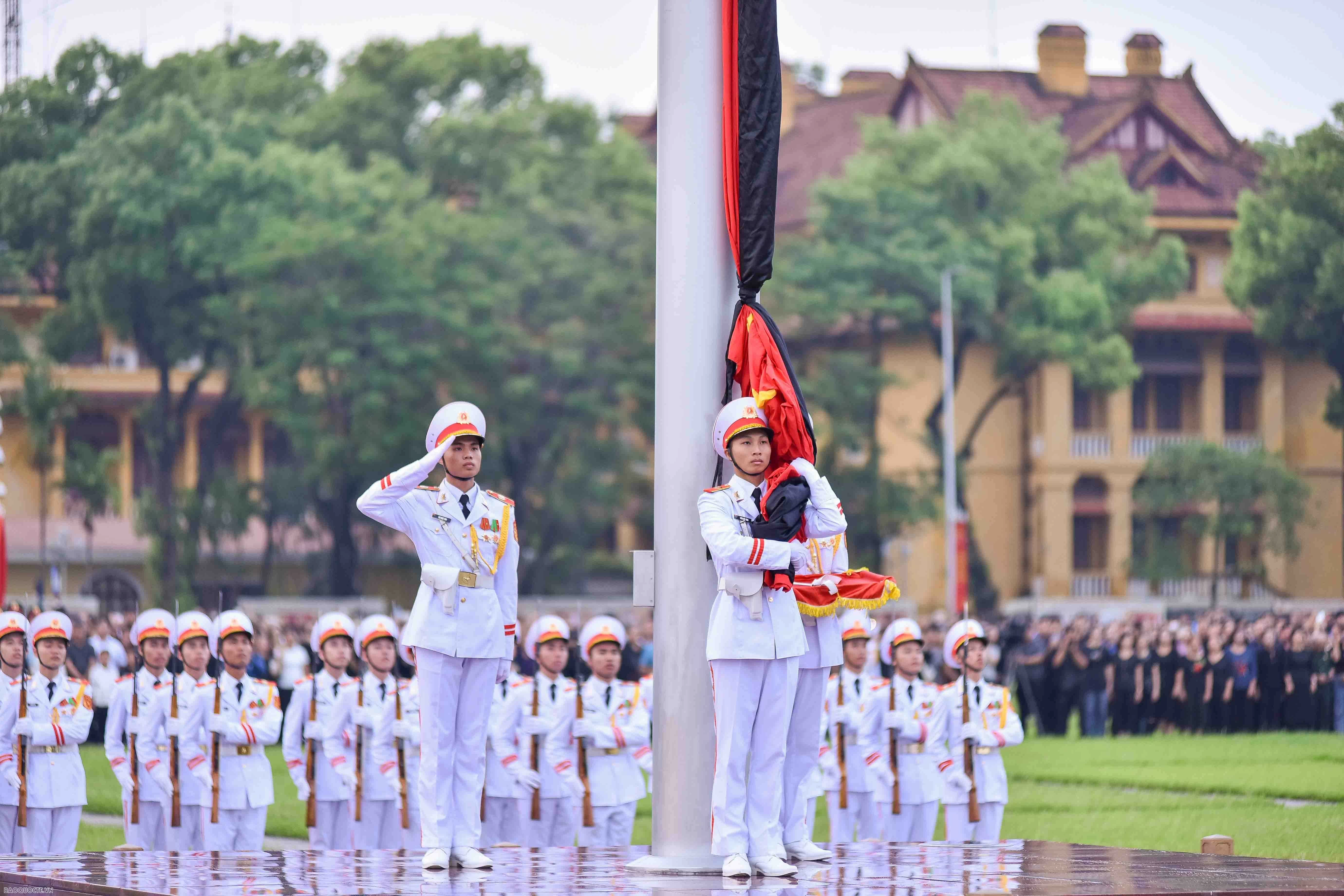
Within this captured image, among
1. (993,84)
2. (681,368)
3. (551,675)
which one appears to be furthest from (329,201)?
(681,368)

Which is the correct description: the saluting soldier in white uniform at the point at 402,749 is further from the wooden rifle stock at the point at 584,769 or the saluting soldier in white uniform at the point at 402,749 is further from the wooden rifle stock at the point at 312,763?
the wooden rifle stock at the point at 584,769

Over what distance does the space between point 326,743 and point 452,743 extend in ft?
12.4

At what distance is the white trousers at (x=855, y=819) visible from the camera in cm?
1305

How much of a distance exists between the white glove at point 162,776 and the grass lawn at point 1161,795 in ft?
13.8

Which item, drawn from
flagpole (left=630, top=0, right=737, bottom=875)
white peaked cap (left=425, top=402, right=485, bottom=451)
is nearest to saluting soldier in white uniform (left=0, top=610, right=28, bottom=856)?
white peaked cap (left=425, top=402, right=485, bottom=451)

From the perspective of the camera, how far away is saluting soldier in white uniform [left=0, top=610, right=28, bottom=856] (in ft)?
37.6

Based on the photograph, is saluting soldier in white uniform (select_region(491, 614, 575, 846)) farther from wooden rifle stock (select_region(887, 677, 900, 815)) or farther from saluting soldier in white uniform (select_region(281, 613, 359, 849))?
wooden rifle stock (select_region(887, 677, 900, 815))

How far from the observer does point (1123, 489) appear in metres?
44.4

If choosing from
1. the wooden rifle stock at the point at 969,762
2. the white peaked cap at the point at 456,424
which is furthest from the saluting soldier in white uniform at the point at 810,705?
the wooden rifle stock at the point at 969,762

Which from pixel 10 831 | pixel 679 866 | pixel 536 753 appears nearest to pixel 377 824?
pixel 536 753

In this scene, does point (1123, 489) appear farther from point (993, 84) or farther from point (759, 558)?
point (759, 558)

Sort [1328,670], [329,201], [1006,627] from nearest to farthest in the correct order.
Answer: [1328,670]
[1006,627]
[329,201]

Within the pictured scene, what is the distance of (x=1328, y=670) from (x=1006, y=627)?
7.78 metres

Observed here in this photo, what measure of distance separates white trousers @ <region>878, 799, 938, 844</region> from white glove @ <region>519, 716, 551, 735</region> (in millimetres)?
2210
